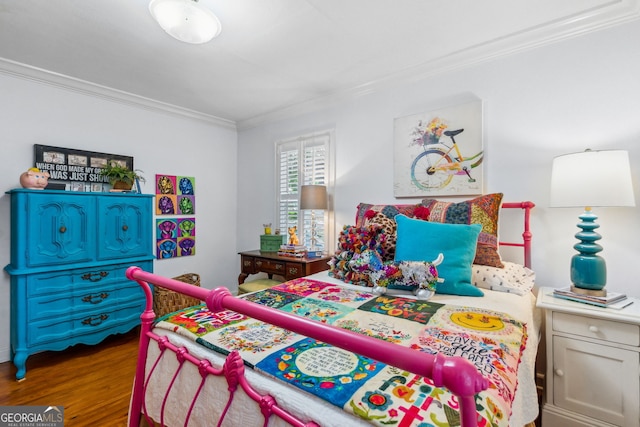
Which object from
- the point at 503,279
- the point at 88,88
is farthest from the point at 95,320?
the point at 503,279

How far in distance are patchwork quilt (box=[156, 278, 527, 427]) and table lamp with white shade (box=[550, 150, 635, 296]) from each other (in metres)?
0.67

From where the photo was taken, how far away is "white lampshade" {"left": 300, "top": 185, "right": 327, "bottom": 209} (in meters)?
2.99

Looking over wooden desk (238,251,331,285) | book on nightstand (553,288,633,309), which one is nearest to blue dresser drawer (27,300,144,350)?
wooden desk (238,251,331,285)

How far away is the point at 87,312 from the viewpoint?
249 cm

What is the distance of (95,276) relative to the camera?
2.56 m

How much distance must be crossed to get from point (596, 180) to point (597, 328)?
73cm

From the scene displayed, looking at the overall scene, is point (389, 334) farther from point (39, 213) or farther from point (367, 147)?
point (39, 213)

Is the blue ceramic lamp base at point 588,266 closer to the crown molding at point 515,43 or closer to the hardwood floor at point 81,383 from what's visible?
the crown molding at point 515,43

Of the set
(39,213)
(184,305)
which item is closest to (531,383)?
(184,305)

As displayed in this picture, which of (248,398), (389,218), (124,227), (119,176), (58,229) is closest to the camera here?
(248,398)

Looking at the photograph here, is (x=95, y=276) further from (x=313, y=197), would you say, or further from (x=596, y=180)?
(x=596, y=180)

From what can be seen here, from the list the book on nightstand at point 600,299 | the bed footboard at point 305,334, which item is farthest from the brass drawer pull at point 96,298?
the book on nightstand at point 600,299

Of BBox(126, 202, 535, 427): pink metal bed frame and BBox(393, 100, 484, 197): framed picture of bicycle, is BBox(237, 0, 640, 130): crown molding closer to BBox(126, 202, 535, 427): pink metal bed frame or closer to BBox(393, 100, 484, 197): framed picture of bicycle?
BBox(393, 100, 484, 197): framed picture of bicycle

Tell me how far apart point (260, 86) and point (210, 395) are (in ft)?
8.60
